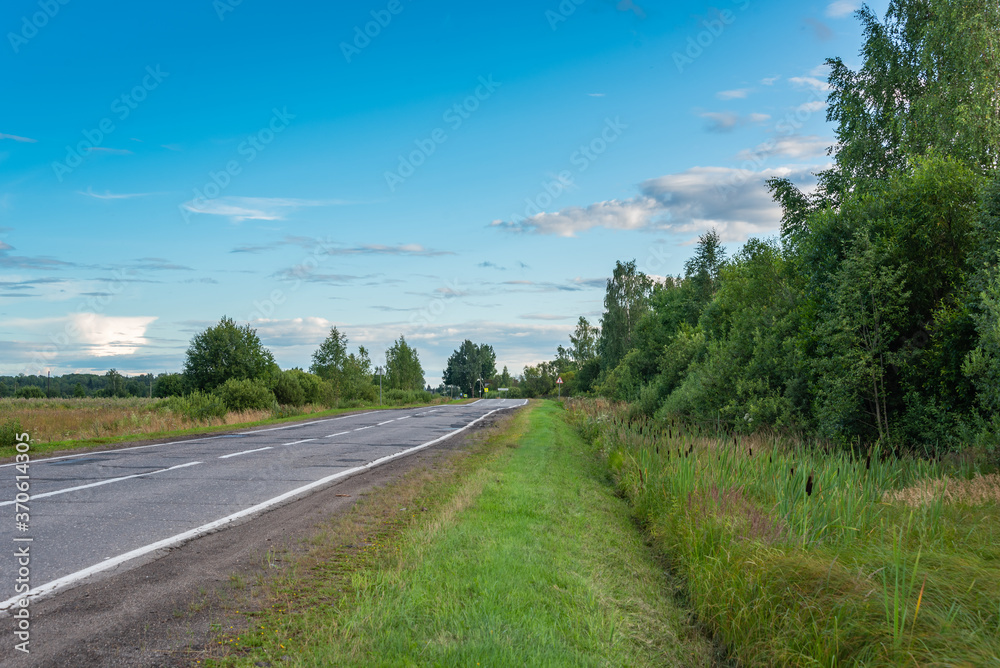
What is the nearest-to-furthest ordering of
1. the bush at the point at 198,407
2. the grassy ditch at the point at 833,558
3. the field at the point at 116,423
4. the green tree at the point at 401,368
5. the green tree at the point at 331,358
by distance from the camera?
the grassy ditch at the point at 833,558 < the field at the point at 116,423 < the bush at the point at 198,407 < the green tree at the point at 331,358 < the green tree at the point at 401,368

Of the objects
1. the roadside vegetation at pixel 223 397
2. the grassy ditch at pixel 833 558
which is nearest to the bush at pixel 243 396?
the roadside vegetation at pixel 223 397

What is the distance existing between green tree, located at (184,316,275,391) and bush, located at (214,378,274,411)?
470cm

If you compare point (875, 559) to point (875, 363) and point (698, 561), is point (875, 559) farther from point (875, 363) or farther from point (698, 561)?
point (875, 363)

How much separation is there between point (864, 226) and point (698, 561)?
11196 millimetres

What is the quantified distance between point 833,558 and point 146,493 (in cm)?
865

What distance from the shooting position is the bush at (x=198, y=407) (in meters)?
25.0

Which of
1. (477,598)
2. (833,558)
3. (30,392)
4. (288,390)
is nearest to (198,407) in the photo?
(288,390)

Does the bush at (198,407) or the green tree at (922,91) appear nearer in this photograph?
the green tree at (922,91)

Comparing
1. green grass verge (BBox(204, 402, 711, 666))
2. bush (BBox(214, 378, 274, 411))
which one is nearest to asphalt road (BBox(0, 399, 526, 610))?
green grass verge (BBox(204, 402, 711, 666))

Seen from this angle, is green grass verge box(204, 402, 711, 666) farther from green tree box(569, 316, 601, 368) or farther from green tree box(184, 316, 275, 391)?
green tree box(569, 316, 601, 368)

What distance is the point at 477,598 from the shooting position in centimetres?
503

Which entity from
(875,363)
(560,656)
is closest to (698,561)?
(560,656)

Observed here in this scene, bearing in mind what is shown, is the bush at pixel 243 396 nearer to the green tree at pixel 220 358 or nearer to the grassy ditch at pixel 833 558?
the green tree at pixel 220 358

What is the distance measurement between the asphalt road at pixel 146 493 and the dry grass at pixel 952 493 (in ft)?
25.6
